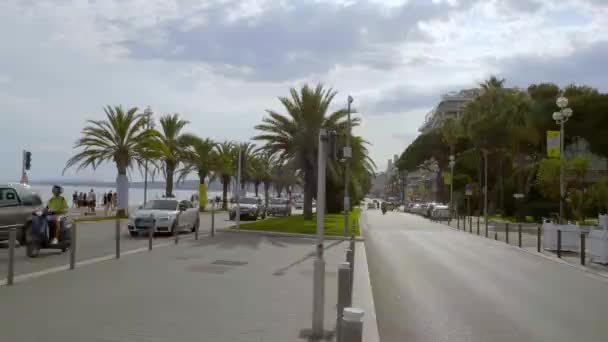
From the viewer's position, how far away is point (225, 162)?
2297 inches

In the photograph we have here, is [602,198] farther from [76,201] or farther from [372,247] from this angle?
[76,201]

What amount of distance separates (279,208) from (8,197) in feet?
105

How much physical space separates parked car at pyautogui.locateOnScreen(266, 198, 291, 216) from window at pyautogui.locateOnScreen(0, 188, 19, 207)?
1243 inches

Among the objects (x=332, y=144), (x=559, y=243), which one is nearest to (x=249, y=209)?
(x=559, y=243)

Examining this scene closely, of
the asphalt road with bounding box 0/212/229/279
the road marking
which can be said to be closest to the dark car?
the asphalt road with bounding box 0/212/229/279

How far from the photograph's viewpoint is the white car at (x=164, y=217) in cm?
2259

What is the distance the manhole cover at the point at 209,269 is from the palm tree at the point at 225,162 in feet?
143

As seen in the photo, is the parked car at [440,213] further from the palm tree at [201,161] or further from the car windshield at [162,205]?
the car windshield at [162,205]

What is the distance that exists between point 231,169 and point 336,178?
26912 millimetres

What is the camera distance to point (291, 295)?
397 inches

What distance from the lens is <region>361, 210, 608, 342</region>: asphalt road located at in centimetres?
798

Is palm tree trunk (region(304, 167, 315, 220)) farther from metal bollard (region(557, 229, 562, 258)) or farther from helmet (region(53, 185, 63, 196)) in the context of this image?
helmet (region(53, 185, 63, 196))

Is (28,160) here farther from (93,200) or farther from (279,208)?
(279,208)

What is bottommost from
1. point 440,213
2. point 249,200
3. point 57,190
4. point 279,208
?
point 440,213
